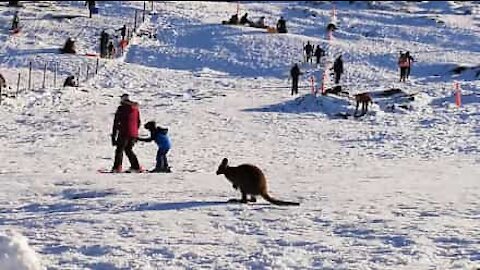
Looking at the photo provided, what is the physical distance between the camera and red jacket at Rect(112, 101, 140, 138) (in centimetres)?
1502

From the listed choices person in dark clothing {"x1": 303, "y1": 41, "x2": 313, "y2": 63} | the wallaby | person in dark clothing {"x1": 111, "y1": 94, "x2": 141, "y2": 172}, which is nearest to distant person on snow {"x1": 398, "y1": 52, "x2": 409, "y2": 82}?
person in dark clothing {"x1": 303, "y1": 41, "x2": 313, "y2": 63}

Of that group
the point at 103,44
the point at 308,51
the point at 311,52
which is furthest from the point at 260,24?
the point at 103,44

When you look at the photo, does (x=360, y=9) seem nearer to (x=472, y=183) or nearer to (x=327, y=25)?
(x=327, y=25)

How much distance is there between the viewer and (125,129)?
1517 centimetres

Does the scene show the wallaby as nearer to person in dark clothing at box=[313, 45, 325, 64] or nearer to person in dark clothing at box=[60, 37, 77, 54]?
Result: person in dark clothing at box=[60, 37, 77, 54]

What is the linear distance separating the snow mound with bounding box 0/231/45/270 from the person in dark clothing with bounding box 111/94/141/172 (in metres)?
7.39

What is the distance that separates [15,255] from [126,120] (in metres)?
7.68

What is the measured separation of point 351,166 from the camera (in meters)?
17.6

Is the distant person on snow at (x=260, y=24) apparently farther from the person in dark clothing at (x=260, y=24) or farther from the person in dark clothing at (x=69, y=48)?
the person in dark clothing at (x=69, y=48)

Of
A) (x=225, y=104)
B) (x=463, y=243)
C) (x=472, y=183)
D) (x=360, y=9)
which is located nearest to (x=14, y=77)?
(x=225, y=104)

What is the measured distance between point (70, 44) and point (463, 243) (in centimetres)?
3381

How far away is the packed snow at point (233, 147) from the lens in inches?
345

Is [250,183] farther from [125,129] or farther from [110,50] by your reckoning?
[110,50]

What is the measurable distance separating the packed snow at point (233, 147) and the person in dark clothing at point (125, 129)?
86 centimetres
